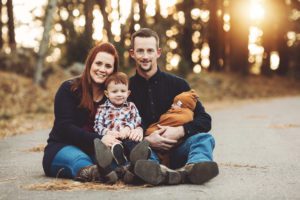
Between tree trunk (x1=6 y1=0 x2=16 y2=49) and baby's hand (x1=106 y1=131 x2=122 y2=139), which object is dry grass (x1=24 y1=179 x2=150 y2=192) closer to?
baby's hand (x1=106 y1=131 x2=122 y2=139)

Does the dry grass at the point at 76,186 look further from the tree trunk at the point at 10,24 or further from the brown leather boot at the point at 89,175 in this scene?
the tree trunk at the point at 10,24

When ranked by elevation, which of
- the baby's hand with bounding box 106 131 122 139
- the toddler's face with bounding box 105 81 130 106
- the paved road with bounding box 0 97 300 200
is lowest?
the paved road with bounding box 0 97 300 200

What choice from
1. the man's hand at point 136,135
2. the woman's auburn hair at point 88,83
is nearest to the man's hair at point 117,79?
the woman's auburn hair at point 88,83

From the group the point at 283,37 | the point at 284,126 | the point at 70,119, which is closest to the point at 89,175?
the point at 70,119

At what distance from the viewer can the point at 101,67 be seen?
580 cm

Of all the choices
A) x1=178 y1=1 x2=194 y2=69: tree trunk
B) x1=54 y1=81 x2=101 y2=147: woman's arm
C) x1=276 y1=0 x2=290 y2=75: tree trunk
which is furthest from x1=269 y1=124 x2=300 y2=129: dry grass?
x1=178 y1=1 x2=194 y2=69: tree trunk

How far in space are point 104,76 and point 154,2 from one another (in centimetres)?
2930

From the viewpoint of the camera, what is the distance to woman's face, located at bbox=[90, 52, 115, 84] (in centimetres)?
580

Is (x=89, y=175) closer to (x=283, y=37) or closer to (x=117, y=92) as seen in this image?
(x=117, y=92)

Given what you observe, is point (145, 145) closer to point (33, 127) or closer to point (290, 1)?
point (33, 127)

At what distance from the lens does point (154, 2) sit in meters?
34.5

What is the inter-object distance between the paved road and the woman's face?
126 centimetres

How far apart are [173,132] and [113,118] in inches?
26.7

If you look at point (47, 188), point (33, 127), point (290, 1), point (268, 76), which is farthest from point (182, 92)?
point (290, 1)
